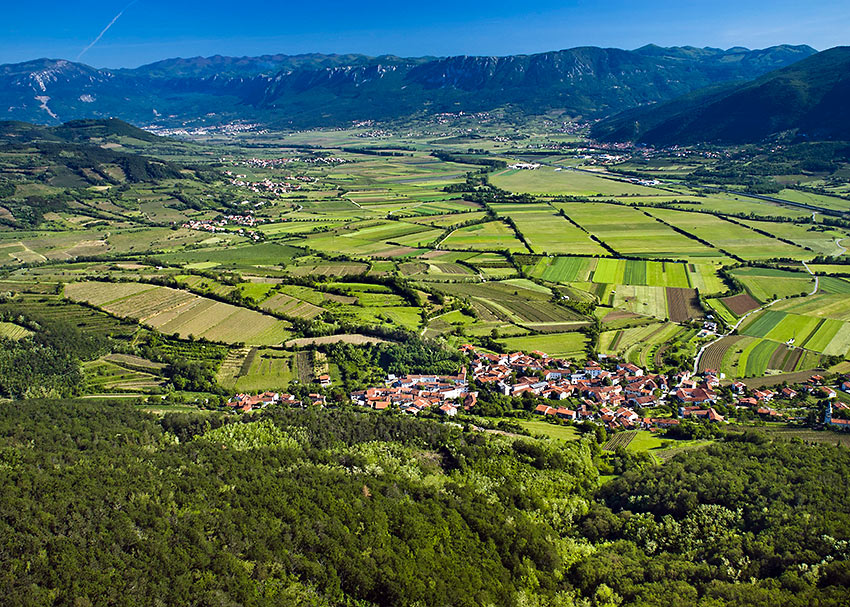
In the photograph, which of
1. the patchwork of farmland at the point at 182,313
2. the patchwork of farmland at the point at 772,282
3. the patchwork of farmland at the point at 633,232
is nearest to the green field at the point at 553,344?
the patchwork of farmland at the point at 182,313

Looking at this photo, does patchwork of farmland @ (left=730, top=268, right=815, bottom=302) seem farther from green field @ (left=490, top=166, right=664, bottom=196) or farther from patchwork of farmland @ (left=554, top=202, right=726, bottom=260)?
green field @ (left=490, top=166, right=664, bottom=196)

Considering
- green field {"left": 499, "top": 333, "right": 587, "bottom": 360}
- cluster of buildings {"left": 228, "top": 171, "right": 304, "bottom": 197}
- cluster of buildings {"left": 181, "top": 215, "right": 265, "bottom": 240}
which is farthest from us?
cluster of buildings {"left": 228, "top": 171, "right": 304, "bottom": 197}

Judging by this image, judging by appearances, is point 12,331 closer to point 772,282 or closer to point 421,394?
point 421,394

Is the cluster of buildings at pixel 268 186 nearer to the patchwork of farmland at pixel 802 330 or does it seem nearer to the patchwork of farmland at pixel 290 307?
the patchwork of farmland at pixel 290 307

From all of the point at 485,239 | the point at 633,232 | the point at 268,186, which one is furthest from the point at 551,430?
the point at 268,186

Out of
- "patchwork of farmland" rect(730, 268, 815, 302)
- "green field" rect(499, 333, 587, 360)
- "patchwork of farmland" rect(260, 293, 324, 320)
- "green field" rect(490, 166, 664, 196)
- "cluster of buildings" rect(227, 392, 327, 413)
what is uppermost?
"green field" rect(490, 166, 664, 196)

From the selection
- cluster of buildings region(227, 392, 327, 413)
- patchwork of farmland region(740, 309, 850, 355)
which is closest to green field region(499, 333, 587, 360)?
patchwork of farmland region(740, 309, 850, 355)
